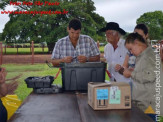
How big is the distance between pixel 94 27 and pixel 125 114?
28.3 m

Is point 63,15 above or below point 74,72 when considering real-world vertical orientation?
above

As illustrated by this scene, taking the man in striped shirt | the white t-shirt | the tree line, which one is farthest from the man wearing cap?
the tree line

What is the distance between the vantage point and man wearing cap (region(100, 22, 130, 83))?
12.8ft

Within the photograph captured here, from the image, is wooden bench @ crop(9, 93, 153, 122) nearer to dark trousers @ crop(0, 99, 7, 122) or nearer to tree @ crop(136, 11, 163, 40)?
dark trousers @ crop(0, 99, 7, 122)

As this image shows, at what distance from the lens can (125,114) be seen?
2223 mm

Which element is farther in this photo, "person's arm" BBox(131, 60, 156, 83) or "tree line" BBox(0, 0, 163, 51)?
"tree line" BBox(0, 0, 163, 51)

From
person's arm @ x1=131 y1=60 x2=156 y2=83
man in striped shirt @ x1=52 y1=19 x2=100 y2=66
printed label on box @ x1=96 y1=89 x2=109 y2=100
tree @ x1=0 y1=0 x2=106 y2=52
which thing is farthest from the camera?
tree @ x1=0 y1=0 x2=106 y2=52

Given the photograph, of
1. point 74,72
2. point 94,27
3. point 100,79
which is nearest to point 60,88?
point 74,72

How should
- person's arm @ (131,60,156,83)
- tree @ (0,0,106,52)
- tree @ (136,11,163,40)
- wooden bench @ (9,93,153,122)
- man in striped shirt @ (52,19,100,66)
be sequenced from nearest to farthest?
wooden bench @ (9,93,153,122) < person's arm @ (131,60,156,83) < man in striped shirt @ (52,19,100,66) < tree @ (0,0,106,52) < tree @ (136,11,163,40)

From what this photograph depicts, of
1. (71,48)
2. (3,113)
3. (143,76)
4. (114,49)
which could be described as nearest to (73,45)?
(71,48)

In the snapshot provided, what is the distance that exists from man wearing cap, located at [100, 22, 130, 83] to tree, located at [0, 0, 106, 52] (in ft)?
77.5

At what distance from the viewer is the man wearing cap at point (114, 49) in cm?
→ 389

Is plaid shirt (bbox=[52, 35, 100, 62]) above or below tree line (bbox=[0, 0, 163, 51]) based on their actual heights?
below

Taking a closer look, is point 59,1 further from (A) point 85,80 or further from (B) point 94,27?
(A) point 85,80
